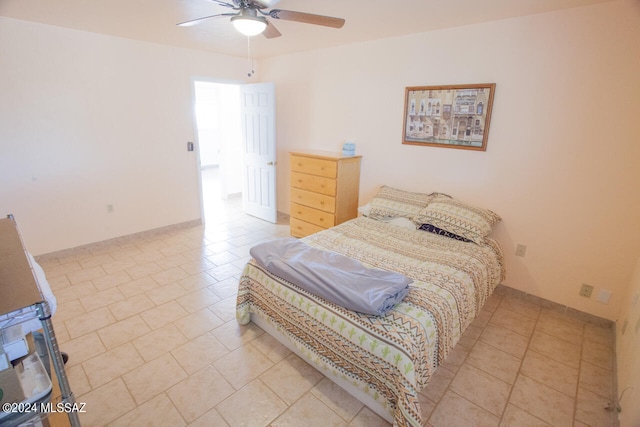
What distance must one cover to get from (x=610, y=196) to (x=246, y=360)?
2920 millimetres

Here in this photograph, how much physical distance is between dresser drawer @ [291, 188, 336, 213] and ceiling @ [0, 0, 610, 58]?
5.62ft

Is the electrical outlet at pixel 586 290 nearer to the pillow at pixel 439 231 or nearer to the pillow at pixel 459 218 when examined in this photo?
the pillow at pixel 459 218

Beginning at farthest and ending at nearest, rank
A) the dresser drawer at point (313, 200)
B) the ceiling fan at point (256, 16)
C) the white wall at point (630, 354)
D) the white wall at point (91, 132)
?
the dresser drawer at point (313, 200)
the white wall at point (91, 132)
the ceiling fan at point (256, 16)
the white wall at point (630, 354)

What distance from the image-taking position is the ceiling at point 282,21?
7.43ft

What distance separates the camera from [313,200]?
3.80 m

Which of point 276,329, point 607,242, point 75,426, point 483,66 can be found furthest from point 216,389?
point 483,66

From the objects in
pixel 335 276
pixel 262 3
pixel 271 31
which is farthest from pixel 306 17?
pixel 335 276

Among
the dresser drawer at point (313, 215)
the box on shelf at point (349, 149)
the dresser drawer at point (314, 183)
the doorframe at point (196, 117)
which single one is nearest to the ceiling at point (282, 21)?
the doorframe at point (196, 117)

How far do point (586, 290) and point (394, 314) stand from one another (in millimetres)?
1997

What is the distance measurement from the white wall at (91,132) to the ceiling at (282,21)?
271 mm

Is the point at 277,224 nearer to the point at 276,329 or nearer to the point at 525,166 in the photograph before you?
the point at 276,329

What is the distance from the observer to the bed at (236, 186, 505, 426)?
1.59 meters

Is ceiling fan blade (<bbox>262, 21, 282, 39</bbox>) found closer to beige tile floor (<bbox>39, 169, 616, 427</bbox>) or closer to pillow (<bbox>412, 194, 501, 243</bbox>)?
pillow (<bbox>412, 194, 501, 243</bbox>)

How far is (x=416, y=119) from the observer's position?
319 cm
